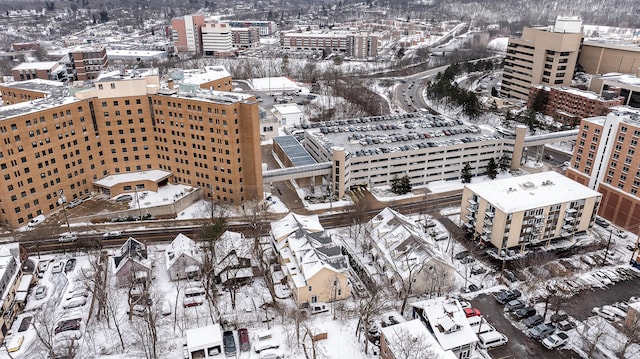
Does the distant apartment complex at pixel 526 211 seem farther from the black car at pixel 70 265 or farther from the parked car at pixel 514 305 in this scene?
the black car at pixel 70 265

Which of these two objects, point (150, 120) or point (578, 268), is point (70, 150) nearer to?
point (150, 120)

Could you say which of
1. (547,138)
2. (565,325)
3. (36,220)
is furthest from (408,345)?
(547,138)

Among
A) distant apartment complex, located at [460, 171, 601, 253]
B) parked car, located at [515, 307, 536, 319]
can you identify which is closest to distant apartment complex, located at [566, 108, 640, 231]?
distant apartment complex, located at [460, 171, 601, 253]

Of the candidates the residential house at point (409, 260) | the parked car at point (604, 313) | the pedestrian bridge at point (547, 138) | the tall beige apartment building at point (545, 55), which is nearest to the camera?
the parked car at point (604, 313)

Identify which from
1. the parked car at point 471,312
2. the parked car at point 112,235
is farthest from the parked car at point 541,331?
the parked car at point 112,235

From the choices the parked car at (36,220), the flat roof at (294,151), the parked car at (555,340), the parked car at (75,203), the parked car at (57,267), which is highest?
the flat roof at (294,151)

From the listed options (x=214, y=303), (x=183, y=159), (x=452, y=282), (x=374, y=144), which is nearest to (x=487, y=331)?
(x=452, y=282)

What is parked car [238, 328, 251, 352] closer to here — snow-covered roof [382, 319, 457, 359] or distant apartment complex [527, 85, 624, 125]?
snow-covered roof [382, 319, 457, 359]

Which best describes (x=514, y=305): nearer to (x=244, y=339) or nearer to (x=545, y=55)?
(x=244, y=339)
